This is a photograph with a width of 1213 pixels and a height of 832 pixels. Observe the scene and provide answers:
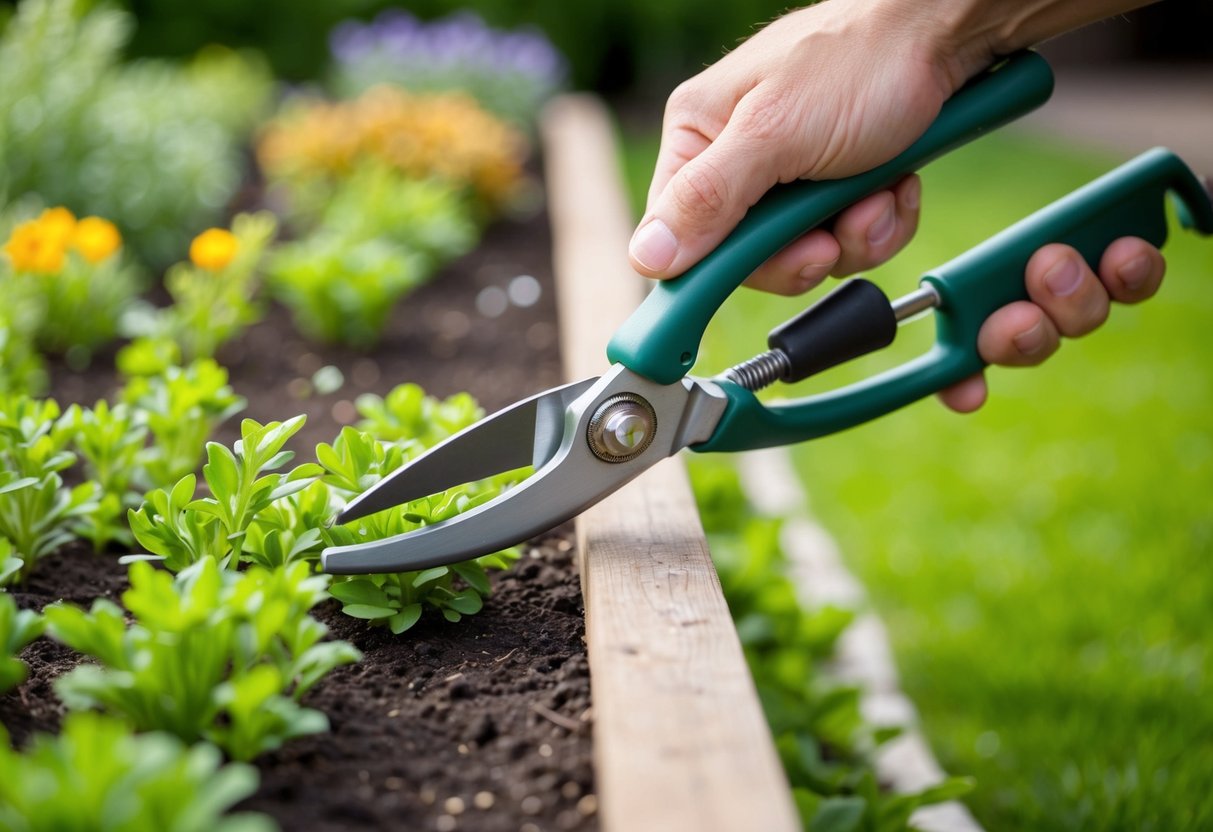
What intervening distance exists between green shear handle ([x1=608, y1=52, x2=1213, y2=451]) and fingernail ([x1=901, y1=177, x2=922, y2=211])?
0.14 metres

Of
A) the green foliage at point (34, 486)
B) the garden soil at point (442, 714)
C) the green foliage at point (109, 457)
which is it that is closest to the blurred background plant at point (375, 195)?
the garden soil at point (442, 714)

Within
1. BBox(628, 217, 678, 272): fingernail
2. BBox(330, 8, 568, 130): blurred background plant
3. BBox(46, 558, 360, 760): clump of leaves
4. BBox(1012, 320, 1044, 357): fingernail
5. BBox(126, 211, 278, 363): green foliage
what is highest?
BBox(330, 8, 568, 130): blurred background plant

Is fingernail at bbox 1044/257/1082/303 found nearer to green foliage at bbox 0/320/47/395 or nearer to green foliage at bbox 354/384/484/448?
green foliage at bbox 354/384/484/448

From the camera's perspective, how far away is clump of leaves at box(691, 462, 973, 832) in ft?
5.03

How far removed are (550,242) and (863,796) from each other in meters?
2.52

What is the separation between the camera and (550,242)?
3789 mm

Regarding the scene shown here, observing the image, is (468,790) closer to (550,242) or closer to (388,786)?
(388,786)

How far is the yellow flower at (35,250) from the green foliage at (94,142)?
0.93m

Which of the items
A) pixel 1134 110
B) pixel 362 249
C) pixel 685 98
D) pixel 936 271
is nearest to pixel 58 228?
pixel 362 249

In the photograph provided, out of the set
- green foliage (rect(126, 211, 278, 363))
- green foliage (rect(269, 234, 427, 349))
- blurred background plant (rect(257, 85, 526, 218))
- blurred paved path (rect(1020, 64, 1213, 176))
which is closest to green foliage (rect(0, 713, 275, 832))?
green foliage (rect(126, 211, 278, 363))

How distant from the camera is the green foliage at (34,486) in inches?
53.7

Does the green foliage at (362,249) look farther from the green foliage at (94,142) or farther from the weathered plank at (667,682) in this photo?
the weathered plank at (667,682)

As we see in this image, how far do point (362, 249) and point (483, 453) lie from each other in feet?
5.05

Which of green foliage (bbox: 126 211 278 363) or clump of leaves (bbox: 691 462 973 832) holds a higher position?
green foliage (bbox: 126 211 278 363)
